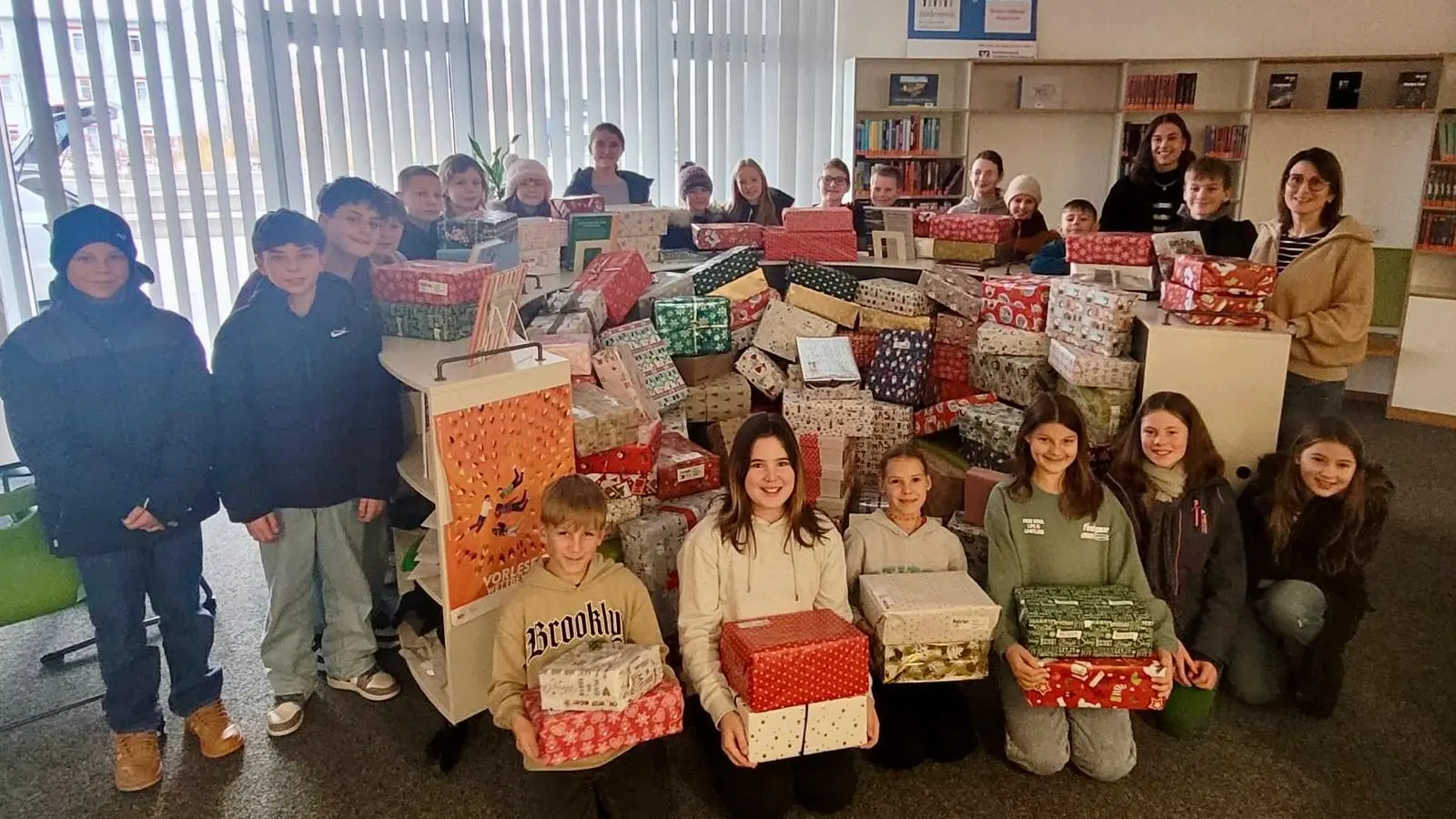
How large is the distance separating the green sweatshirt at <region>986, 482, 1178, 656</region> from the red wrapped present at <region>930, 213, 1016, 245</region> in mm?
1673

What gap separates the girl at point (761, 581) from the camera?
7.68 feet

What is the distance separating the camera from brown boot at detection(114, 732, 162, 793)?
2.50 metres

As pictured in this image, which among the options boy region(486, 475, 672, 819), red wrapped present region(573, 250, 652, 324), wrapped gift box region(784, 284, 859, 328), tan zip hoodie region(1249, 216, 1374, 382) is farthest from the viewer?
wrapped gift box region(784, 284, 859, 328)

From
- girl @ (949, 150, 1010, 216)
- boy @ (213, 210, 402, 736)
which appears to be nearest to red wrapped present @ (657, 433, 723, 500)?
boy @ (213, 210, 402, 736)

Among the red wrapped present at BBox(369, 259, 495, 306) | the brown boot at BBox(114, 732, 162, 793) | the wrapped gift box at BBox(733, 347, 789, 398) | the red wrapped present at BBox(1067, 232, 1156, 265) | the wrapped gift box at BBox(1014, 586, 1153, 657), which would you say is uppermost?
the red wrapped present at BBox(1067, 232, 1156, 265)

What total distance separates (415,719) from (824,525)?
1295 millimetres

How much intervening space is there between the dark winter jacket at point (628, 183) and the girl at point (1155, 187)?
242cm

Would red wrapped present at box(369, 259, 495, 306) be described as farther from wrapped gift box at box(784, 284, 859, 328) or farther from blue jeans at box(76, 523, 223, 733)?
wrapped gift box at box(784, 284, 859, 328)

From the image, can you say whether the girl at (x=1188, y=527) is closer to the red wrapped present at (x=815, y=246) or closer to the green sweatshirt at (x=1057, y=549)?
the green sweatshirt at (x=1057, y=549)

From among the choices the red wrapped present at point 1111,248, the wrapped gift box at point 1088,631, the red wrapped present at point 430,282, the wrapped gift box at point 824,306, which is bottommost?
the wrapped gift box at point 1088,631

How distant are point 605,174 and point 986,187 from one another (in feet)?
6.51

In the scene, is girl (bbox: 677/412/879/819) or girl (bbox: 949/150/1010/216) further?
girl (bbox: 949/150/1010/216)

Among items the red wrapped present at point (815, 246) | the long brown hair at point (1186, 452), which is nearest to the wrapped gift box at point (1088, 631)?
the long brown hair at point (1186, 452)

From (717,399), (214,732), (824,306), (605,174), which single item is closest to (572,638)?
(214,732)
